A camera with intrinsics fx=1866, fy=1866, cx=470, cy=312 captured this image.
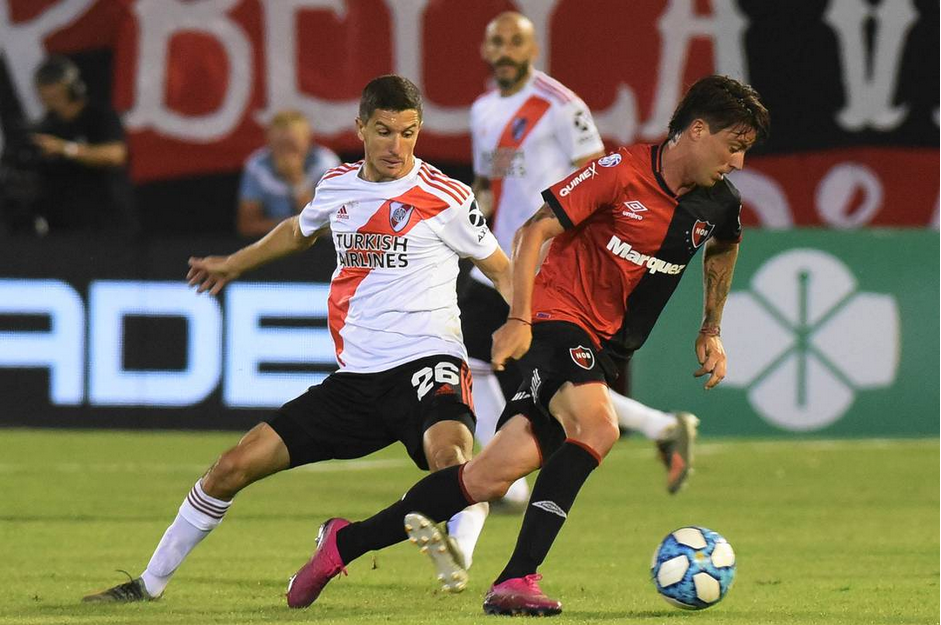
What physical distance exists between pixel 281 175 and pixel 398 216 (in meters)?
6.90

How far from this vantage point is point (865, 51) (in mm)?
14508

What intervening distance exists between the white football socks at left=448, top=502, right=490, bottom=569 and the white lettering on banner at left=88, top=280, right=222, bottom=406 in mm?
5628

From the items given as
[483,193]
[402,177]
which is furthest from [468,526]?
[483,193]

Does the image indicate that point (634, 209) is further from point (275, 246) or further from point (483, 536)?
point (483, 536)

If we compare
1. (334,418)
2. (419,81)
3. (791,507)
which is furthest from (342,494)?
Result: (419,81)

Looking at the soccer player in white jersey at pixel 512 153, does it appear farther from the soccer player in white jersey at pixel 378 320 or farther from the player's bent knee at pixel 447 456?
the player's bent knee at pixel 447 456

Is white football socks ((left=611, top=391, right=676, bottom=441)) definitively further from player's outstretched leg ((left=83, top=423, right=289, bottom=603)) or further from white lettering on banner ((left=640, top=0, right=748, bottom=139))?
white lettering on banner ((left=640, top=0, right=748, bottom=139))

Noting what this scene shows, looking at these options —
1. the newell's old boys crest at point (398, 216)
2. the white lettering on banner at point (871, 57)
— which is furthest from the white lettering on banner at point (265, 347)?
the newell's old boys crest at point (398, 216)

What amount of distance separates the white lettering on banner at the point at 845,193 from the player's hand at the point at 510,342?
9193mm

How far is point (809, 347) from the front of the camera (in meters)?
12.5

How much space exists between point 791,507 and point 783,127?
17.9 ft

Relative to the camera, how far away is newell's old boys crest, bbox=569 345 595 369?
612cm

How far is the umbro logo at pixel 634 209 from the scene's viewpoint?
623 centimetres

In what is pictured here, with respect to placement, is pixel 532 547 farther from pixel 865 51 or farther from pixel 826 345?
pixel 865 51
